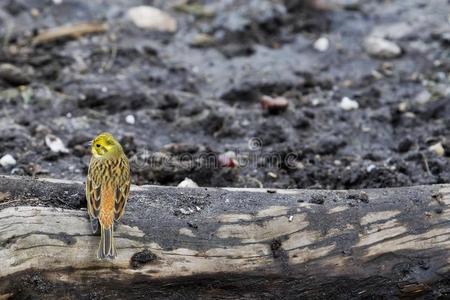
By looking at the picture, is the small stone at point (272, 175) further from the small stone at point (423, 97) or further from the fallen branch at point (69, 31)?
the fallen branch at point (69, 31)

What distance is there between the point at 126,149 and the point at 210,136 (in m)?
1.04

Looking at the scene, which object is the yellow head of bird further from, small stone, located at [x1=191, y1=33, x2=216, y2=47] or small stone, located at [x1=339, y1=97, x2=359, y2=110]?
small stone, located at [x1=191, y1=33, x2=216, y2=47]

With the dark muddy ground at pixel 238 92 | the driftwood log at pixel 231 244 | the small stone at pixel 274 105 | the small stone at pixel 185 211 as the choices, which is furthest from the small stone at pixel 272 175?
the small stone at pixel 185 211

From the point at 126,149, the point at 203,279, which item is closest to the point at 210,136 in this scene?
the point at 126,149

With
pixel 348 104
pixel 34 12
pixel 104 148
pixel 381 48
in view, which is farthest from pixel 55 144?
pixel 381 48

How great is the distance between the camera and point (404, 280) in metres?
5.96

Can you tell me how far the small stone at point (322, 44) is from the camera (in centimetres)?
1116

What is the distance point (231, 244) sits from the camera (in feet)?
19.3

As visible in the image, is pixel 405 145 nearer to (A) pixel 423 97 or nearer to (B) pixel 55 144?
(A) pixel 423 97

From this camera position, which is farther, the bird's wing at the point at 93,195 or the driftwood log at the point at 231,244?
the bird's wing at the point at 93,195

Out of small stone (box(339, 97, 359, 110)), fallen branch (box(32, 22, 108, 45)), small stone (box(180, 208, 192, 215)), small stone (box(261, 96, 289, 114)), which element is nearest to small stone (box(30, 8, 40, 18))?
fallen branch (box(32, 22, 108, 45))

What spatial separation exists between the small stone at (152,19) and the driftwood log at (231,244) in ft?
17.9

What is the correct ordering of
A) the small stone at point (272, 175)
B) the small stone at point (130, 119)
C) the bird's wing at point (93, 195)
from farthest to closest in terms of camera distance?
the small stone at point (130, 119)
the small stone at point (272, 175)
the bird's wing at point (93, 195)

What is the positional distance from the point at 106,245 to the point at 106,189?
2.15 ft
